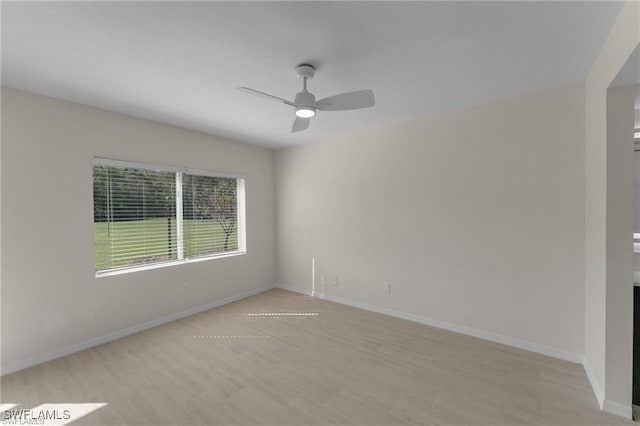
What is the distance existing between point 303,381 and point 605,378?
6.82 feet

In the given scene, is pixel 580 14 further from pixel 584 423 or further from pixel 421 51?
pixel 584 423

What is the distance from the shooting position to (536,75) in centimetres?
221

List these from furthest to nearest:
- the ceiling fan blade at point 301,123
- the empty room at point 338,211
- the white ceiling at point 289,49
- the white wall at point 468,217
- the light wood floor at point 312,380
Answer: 1. the white wall at point 468,217
2. the ceiling fan blade at point 301,123
3. the light wood floor at point 312,380
4. the empty room at point 338,211
5. the white ceiling at point 289,49

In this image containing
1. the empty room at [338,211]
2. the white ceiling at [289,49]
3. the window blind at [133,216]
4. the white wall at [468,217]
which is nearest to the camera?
the white ceiling at [289,49]

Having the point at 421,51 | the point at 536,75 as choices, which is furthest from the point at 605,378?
the point at 421,51

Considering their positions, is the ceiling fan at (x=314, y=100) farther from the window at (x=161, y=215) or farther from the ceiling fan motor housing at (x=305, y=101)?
the window at (x=161, y=215)

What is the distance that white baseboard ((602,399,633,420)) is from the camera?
1756mm

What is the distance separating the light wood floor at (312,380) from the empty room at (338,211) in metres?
0.02

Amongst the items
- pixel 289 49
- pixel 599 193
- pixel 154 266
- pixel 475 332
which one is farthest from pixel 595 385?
pixel 154 266

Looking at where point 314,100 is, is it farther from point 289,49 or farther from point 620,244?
point 620,244

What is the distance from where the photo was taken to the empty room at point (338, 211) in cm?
172

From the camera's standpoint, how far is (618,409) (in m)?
1.79

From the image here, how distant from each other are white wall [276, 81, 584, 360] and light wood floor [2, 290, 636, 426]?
463mm

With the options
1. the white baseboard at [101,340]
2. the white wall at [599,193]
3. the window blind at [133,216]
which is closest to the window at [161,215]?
the window blind at [133,216]
